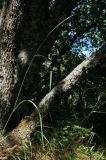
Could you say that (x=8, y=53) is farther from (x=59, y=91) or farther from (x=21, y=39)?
(x=59, y=91)

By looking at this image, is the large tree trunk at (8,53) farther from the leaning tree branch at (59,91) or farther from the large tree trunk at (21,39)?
the leaning tree branch at (59,91)

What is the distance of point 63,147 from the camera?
165 inches

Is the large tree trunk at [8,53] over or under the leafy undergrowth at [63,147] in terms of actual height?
over

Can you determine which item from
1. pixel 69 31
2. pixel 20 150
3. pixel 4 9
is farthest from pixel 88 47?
pixel 20 150

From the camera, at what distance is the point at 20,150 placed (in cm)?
391

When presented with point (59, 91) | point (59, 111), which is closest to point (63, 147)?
point (59, 91)

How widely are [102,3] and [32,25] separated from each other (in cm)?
493

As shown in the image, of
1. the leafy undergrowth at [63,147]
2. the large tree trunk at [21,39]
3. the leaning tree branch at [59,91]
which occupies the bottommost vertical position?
the leafy undergrowth at [63,147]

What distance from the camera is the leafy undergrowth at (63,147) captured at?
3922 mm

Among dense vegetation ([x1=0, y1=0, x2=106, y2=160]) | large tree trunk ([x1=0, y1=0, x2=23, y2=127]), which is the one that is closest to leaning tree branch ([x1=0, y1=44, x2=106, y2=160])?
dense vegetation ([x1=0, y1=0, x2=106, y2=160])

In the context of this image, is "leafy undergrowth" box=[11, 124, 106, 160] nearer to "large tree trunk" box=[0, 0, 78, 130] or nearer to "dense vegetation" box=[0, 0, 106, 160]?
"dense vegetation" box=[0, 0, 106, 160]

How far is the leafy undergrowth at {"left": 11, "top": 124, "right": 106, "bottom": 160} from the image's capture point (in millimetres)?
3922

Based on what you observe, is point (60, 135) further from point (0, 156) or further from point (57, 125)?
point (0, 156)

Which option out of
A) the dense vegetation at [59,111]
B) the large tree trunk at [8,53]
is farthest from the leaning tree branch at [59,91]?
the large tree trunk at [8,53]
